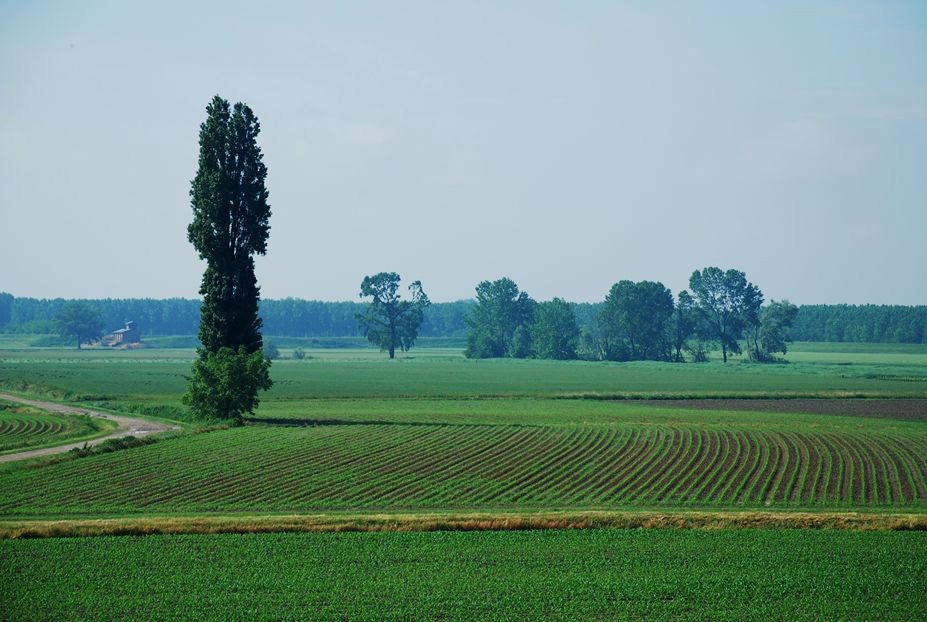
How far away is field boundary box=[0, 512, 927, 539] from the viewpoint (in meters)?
29.8

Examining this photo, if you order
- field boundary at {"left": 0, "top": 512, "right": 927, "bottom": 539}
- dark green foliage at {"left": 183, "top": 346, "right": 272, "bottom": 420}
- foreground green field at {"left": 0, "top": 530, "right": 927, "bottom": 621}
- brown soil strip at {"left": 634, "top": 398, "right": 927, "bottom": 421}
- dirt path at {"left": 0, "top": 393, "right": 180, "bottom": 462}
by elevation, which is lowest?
foreground green field at {"left": 0, "top": 530, "right": 927, "bottom": 621}

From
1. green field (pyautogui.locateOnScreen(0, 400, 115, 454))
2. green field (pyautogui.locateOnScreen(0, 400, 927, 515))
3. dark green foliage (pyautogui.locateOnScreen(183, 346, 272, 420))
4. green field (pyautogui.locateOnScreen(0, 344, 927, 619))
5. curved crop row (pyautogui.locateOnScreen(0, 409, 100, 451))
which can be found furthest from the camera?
dark green foliage (pyautogui.locateOnScreen(183, 346, 272, 420))

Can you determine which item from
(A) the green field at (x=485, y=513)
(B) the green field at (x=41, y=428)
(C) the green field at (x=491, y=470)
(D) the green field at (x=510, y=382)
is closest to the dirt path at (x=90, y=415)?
(B) the green field at (x=41, y=428)

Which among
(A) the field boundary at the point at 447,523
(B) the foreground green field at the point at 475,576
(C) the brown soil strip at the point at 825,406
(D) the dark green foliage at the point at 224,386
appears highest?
(D) the dark green foliage at the point at 224,386

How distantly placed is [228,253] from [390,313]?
12809 centimetres

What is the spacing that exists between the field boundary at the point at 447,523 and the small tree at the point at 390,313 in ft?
520

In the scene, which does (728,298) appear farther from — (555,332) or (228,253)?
(228,253)

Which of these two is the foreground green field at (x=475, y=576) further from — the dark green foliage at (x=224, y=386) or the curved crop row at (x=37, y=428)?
the dark green foliage at (x=224, y=386)

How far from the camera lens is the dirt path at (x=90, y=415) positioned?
48791 millimetres

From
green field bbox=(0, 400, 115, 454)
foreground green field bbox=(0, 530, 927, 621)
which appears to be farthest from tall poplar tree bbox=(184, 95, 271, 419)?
foreground green field bbox=(0, 530, 927, 621)

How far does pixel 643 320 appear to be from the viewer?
181 metres

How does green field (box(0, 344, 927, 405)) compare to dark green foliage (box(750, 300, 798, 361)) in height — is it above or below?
below

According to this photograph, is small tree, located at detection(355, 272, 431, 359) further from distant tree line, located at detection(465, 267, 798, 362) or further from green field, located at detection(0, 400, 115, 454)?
green field, located at detection(0, 400, 115, 454)

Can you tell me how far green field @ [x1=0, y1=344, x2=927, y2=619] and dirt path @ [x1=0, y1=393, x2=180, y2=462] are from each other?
383 cm
